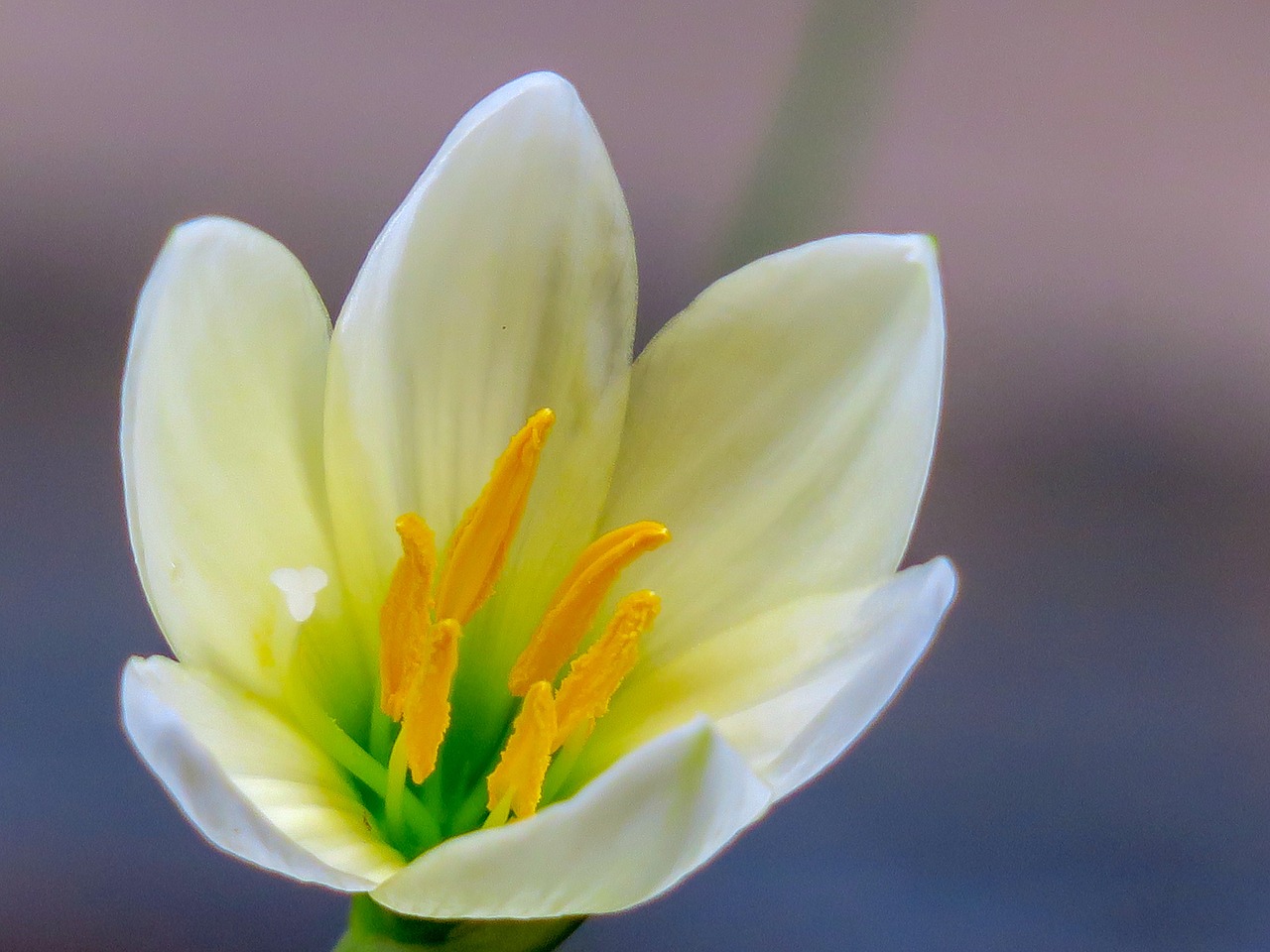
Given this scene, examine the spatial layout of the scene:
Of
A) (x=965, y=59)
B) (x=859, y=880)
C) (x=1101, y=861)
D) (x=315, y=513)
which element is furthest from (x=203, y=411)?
(x=965, y=59)

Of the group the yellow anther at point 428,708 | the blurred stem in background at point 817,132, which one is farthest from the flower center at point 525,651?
the blurred stem in background at point 817,132

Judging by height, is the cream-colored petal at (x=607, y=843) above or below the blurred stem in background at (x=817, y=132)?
below

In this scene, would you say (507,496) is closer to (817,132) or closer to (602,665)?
(602,665)

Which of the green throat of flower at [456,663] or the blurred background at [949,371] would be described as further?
the blurred background at [949,371]

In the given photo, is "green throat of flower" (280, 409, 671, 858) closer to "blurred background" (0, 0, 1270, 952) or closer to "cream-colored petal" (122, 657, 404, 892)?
"cream-colored petal" (122, 657, 404, 892)

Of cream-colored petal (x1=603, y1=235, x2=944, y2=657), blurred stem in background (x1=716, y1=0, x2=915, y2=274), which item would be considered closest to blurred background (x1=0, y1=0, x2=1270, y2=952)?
blurred stem in background (x1=716, y1=0, x2=915, y2=274)

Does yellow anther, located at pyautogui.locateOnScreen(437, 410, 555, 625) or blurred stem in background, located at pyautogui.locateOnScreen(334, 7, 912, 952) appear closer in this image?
yellow anther, located at pyautogui.locateOnScreen(437, 410, 555, 625)

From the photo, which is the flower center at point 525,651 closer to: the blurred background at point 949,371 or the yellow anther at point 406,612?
the yellow anther at point 406,612
